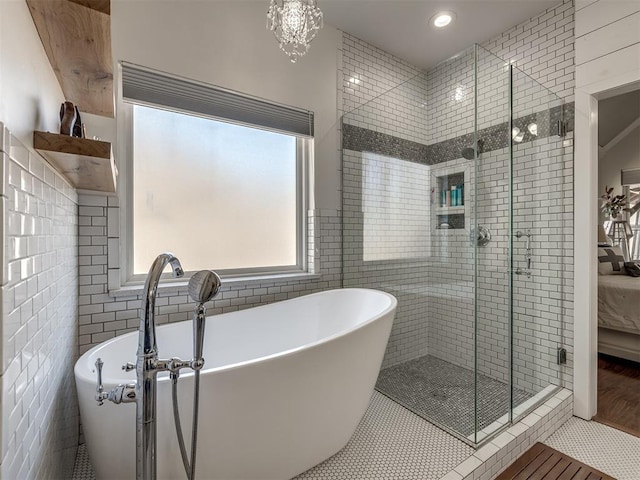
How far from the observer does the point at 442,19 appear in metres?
2.47

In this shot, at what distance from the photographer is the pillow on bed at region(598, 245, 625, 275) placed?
3.65m

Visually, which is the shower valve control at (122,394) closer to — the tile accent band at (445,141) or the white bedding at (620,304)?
the tile accent band at (445,141)

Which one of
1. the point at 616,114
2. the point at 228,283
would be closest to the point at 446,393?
the point at 228,283

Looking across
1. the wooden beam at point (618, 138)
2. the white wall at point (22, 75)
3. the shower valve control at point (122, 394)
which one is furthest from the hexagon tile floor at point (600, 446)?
the wooden beam at point (618, 138)

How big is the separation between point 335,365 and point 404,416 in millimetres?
926

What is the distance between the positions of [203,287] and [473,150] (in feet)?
6.47

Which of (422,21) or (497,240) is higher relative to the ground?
(422,21)

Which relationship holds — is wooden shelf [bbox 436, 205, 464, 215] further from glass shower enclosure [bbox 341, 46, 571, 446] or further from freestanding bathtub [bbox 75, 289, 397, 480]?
freestanding bathtub [bbox 75, 289, 397, 480]

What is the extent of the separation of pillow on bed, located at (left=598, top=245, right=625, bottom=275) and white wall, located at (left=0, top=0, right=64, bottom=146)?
4990 millimetres

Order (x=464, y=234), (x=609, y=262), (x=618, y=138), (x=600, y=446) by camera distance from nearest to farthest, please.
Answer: (x=600, y=446) → (x=464, y=234) → (x=609, y=262) → (x=618, y=138)

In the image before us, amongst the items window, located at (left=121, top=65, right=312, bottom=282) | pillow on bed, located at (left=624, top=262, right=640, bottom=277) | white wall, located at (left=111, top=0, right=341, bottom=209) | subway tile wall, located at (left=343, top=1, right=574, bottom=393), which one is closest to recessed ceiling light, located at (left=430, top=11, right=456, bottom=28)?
subway tile wall, located at (left=343, top=1, right=574, bottom=393)

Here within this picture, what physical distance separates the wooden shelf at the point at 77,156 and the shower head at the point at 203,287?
52cm

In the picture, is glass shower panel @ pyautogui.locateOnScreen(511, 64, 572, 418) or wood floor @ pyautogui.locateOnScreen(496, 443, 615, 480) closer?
wood floor @ pyautogui.locateOnScreen(496, 443, 615, 480)

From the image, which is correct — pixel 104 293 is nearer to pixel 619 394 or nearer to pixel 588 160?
pixel 588 160
